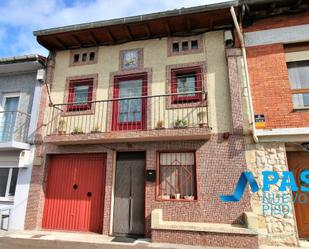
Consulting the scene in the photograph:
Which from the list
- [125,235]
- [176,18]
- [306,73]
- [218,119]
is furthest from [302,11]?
[125,235]

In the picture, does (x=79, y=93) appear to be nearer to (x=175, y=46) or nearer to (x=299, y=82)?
(x=175, y=46)

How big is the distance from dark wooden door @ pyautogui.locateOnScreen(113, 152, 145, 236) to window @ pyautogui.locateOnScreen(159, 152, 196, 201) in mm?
647

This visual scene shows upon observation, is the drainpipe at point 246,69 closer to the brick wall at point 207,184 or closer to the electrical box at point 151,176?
the brick wall at point 207,184

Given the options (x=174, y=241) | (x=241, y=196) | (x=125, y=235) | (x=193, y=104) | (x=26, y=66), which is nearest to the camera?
(x=174, y=241)

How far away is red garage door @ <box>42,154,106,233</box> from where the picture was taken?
6.56 metres

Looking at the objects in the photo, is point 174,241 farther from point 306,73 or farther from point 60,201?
point 306,73

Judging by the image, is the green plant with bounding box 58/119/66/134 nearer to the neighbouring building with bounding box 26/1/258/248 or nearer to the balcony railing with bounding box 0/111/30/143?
the neighbouring building with bounding box 26/1/258/248

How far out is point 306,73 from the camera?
621cm

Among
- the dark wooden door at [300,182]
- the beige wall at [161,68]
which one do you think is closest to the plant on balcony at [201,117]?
the beige wall at [161,68]

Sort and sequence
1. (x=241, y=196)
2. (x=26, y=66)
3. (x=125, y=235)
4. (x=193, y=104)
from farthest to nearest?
(x=26, y=66) → (x=193, y=104) → (x=125, y=235) → (x=241, y=196)

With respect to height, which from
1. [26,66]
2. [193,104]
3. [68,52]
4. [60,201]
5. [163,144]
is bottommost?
[60,201]

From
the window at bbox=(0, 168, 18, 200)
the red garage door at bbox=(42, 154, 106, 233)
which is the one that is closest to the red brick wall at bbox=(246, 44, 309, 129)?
the red garage door at bbox=(42, 154, 106, 233)

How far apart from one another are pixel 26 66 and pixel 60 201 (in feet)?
17.5

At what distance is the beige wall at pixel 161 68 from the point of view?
251 inches
